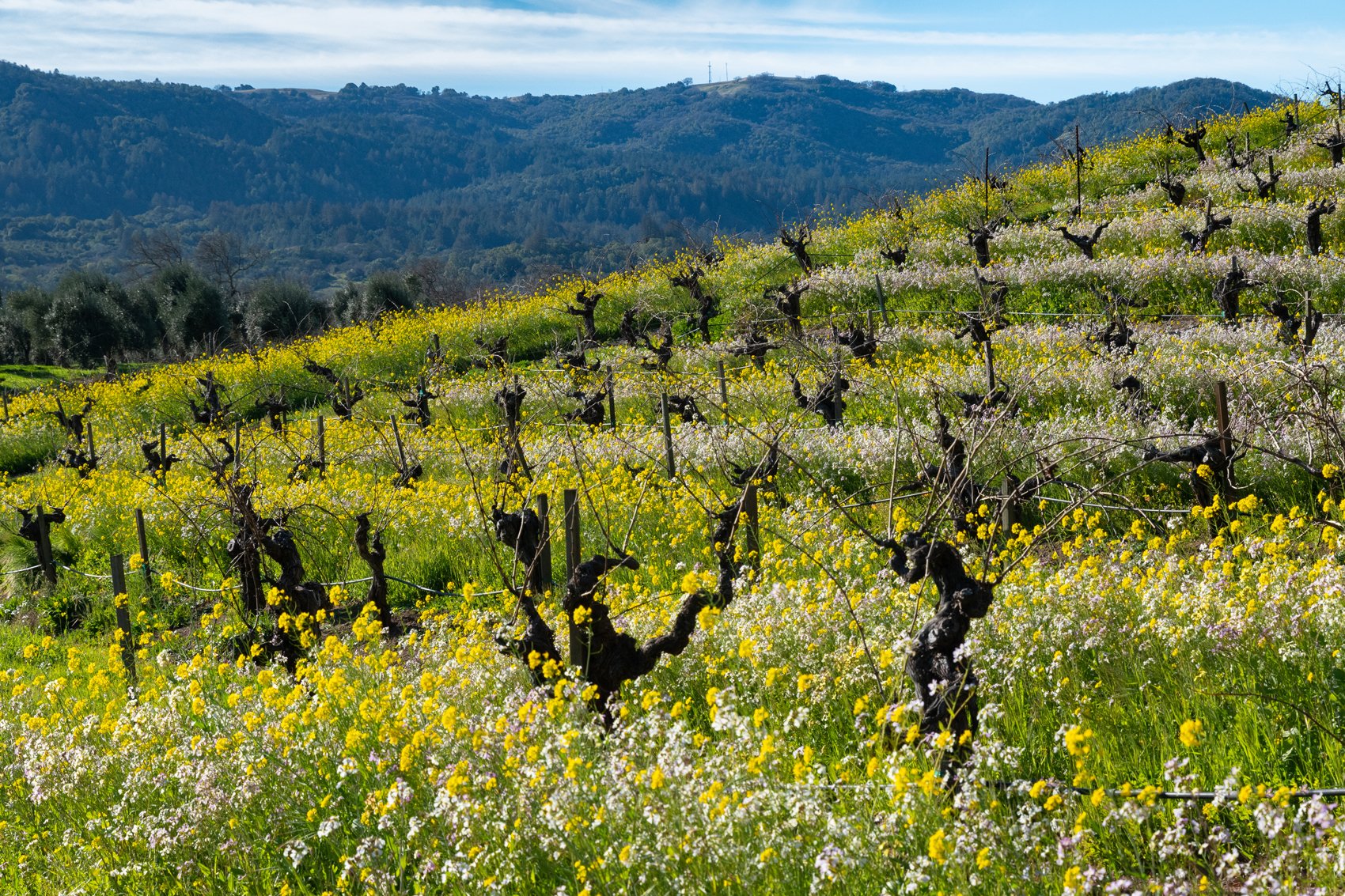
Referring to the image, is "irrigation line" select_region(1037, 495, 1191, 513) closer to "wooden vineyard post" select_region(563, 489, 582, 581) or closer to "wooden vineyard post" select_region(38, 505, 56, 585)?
"wooden vineyard post" select_region(563, 489, 582, 581)

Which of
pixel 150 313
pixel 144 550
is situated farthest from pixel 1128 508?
pixel 150 313

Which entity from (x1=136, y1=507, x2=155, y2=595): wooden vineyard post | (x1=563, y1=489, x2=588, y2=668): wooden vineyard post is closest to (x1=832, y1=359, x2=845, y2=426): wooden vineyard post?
(x1=563, y1=489, x2=588, y2=668): wooden vineyard post

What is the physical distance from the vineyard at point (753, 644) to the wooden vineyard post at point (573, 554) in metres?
0.05

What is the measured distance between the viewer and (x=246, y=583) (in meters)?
9.45

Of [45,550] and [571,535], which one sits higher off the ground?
[571,535]

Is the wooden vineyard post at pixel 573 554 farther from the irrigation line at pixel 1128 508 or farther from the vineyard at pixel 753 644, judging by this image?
the irrigation line at pixel 1128 508

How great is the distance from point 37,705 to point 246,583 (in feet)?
7.00

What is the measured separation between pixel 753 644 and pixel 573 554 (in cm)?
248

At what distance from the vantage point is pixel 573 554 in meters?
7.50

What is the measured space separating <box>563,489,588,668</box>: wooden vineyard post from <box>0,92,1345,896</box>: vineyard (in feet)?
0.15

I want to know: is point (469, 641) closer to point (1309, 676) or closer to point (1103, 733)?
point (1103, 733)

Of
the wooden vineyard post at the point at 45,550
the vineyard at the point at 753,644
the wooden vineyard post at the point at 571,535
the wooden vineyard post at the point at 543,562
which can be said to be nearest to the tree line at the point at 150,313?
the wooden vineyard post at the point at 45,550

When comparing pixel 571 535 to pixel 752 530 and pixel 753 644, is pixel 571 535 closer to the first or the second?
pixel 752 530

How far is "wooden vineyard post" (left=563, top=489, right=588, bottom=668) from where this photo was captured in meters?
5.66
